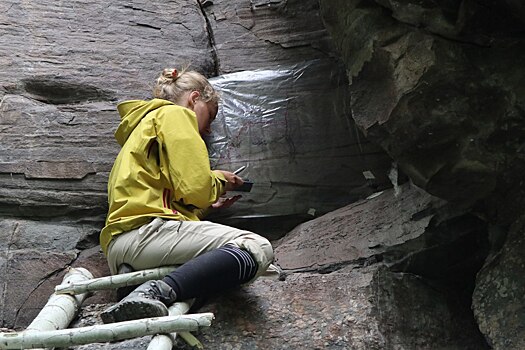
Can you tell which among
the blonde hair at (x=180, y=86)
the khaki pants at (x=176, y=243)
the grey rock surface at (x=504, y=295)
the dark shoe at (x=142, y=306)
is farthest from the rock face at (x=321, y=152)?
the blonde hair at (x=180, y=86)

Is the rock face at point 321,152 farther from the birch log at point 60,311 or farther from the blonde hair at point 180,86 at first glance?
the blonde hair at point 180,86

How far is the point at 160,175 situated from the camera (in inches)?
129

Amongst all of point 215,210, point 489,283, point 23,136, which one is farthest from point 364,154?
point 23,136

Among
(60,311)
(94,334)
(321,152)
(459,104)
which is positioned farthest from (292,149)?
(94,334)

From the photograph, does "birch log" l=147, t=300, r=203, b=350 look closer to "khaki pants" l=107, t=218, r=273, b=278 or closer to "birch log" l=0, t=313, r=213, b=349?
"birch log" l=0, t=313, r=213, b=349

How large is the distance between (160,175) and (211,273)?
22.8 inches

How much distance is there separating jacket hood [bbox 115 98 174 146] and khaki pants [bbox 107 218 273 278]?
2.10ft

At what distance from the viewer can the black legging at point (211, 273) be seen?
2.86 metres

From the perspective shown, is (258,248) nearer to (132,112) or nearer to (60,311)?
(60,311)

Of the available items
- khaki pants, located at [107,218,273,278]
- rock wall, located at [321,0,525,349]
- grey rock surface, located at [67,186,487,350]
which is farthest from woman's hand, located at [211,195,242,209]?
rock wall, located at [321,0,525,349]

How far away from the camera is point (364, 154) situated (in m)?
3.99

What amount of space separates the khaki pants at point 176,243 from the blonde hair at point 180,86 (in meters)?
0.86

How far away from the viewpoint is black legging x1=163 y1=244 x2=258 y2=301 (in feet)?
9.39

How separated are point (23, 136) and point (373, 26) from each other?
1921 mm
